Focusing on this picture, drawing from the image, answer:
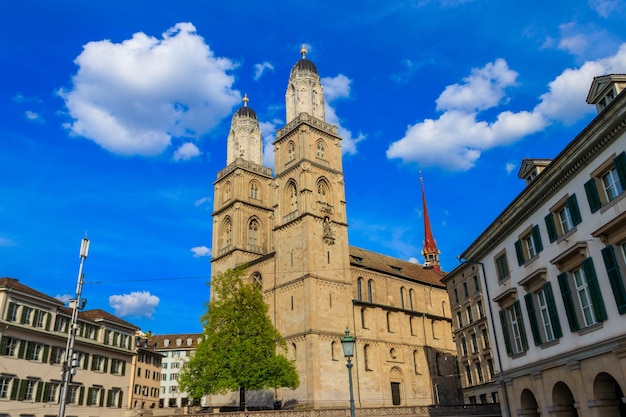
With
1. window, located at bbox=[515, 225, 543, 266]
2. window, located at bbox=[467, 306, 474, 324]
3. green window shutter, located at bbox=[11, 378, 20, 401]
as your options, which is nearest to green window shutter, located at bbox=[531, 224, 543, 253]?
window, located at bbox=[515, 225, 543, 266]

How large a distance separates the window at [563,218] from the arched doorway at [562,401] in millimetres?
5757

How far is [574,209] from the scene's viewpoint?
17781 millimetres

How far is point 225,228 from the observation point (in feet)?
209

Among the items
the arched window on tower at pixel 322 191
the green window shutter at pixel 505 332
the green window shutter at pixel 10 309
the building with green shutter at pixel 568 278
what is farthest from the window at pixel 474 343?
the green window shutter at pixel 10 309

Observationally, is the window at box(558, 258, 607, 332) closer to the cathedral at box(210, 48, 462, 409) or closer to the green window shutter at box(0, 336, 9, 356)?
the cathedral at box(210, 48, 462, 409)

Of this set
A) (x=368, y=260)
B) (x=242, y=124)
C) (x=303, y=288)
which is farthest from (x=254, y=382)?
(x=242, y=124)

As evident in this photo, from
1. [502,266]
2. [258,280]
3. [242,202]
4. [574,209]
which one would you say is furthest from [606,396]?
[242,202]

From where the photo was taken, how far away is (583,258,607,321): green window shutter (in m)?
15.9

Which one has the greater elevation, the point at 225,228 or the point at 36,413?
the point at 225,228

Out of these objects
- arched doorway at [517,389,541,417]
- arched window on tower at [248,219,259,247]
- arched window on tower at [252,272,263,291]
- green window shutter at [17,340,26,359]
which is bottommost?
arched doorway at [517,389,541,417]

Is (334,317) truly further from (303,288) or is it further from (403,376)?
(403,376)

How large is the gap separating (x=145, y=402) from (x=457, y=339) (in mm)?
41922

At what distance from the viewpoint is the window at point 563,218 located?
58.4 feet

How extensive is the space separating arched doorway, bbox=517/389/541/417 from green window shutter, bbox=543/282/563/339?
4.42 m
